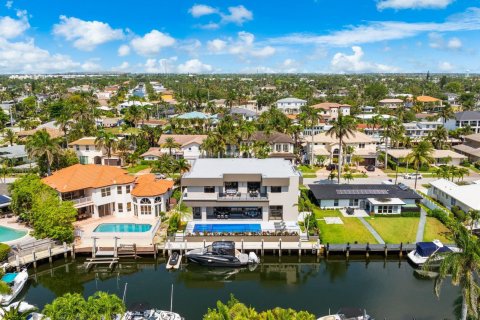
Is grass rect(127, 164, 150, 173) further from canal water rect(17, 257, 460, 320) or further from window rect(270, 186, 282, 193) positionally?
window rect(270, 186, 282, 193)

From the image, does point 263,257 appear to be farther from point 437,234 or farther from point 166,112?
point 166,112

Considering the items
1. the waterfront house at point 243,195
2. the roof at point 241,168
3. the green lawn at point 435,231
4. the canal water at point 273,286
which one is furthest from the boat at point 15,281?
the green lawn at point 435,231

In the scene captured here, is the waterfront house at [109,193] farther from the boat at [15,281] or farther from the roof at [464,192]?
the roof at [464,192]

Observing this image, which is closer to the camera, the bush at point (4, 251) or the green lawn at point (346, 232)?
the bush at point (4, 251)

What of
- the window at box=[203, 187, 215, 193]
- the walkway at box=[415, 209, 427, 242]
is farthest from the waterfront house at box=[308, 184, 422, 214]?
the window at box=[203, 187, 215, 193]

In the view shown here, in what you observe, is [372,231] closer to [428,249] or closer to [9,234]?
[428,249]

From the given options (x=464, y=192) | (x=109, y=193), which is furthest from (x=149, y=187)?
(x=464, y=192)
